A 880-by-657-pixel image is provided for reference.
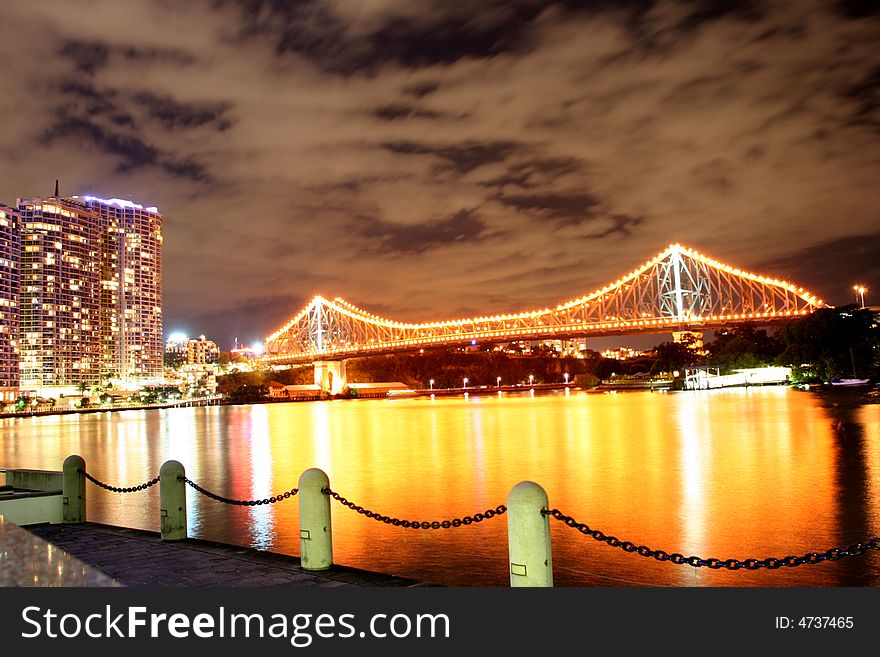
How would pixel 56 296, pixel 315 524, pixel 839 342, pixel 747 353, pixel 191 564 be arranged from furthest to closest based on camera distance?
1. pixel 56 296
2. pixel 747 353
3. pixel 839 342
4. pixel 191 564
5. pixel 315 524

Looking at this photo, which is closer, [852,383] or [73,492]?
[73,492]

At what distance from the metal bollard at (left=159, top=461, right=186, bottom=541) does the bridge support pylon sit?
128 meters

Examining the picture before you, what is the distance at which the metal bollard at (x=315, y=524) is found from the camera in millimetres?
7633

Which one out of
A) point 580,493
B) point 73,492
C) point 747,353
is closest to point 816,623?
point 580,493

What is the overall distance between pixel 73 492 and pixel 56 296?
194m

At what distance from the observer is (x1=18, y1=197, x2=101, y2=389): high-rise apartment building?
17712 cm

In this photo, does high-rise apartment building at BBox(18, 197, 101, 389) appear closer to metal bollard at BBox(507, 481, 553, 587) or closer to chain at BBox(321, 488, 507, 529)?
chain at BBox(321, 488, 507, 529)

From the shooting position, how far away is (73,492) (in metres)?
11.5

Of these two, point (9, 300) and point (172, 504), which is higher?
point (9, 300)

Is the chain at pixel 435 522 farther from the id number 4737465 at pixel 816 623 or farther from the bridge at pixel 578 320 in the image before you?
the bridge at pixel 578 320

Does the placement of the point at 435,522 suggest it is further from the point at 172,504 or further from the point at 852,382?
the point at 852,382

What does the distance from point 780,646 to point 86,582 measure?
5.53 m

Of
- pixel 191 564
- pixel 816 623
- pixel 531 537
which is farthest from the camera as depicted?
pixel 191 564

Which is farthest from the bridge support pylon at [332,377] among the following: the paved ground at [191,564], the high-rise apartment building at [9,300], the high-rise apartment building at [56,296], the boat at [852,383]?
the paved ground at [191,564]
